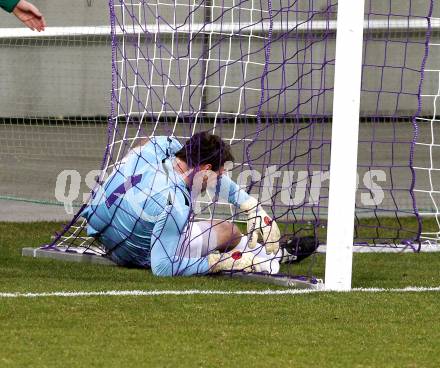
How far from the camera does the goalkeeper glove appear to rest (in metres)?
7.21

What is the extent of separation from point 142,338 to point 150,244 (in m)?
2.23

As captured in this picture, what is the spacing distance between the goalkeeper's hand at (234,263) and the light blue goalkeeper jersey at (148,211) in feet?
0.17

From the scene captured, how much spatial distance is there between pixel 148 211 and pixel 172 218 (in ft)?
0.95

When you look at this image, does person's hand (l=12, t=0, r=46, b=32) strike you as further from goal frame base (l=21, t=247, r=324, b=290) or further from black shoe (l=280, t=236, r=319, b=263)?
black shoe (l=280, t=236, r=319, b=263)

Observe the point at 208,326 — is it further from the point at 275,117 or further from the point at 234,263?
the point at 275,117

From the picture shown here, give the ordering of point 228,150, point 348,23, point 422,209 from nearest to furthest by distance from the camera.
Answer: point 348,23, point 228,150, point 422,209

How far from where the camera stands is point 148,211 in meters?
7.40

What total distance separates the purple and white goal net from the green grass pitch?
1425mm

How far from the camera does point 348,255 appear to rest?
6.50m

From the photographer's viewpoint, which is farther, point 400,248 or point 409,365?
point 400,248

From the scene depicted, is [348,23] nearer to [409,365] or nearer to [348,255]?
[348,255]

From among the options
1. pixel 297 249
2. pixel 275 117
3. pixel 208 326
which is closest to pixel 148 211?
pixel 297 249

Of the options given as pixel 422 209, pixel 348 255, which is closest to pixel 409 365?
pixel 348 255

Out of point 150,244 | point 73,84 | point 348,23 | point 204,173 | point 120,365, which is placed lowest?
point 120,365
